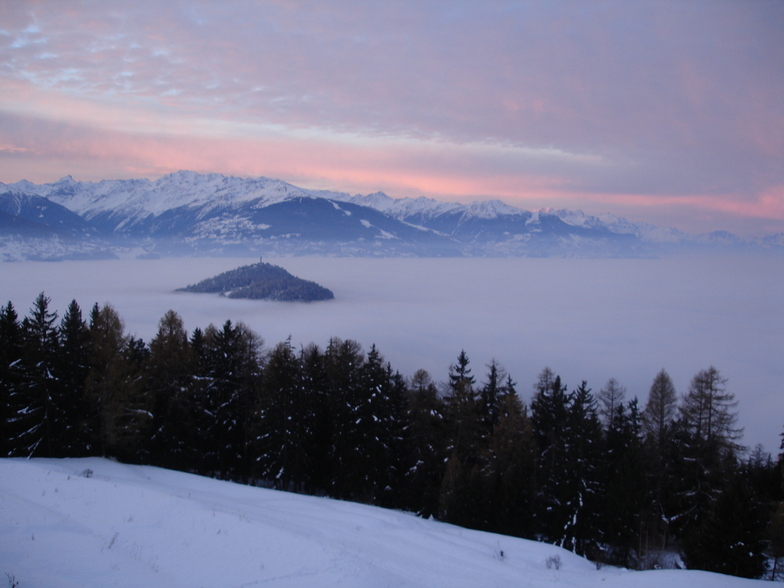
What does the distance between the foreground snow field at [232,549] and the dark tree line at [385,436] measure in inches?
237

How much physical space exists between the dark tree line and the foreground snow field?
602 cm

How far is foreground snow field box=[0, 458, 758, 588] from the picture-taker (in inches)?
353

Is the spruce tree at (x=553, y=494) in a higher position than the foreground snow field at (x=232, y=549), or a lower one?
lower

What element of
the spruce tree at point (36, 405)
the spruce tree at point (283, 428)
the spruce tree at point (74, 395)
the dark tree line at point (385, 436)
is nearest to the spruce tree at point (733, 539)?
the dark tree line at point (385, 436)

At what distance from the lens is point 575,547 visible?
2180 centimetres

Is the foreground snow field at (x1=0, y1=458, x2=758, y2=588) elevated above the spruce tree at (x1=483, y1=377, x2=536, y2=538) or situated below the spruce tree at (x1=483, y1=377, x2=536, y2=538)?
above

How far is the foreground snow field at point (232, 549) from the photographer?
8969 millimetres

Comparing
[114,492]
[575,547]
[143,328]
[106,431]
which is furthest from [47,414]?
[143,328]

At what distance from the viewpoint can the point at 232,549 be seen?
1076 centimetres

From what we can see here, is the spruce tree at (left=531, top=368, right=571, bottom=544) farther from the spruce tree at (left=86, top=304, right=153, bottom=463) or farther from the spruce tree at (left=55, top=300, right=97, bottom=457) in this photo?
the spruce tree at (left=55, top=300, right=97, bottom=457)

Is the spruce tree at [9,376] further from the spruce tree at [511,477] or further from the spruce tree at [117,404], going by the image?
the spruce tree at [511,477]

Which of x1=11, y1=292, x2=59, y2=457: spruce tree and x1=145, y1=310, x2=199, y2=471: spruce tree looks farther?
x1=145, y1=310, x2=199, y2=471: spruce tree

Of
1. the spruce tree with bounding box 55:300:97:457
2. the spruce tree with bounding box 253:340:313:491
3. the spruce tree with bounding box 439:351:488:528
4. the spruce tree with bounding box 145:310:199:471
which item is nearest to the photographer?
the spruce tree with bounding box 439:351:488:528

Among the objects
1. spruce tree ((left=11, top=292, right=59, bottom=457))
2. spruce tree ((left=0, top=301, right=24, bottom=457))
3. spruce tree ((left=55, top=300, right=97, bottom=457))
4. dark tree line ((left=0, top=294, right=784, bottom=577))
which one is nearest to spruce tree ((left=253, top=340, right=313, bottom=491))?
dark tree line ((left=0, top=294, right=784, bottom=577))
